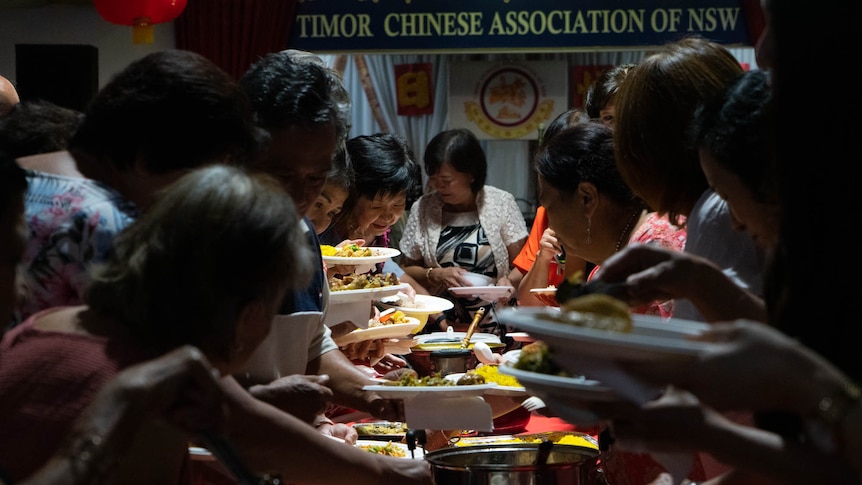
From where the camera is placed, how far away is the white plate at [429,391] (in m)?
2.06

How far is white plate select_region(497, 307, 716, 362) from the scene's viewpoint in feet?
3.39

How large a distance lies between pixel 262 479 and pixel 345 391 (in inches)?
43.5

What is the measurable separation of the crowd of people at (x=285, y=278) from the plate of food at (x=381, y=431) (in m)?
0.12

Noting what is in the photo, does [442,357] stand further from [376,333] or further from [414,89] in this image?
[414,89]

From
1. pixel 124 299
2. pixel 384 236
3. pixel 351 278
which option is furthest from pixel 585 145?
pixel 384 236

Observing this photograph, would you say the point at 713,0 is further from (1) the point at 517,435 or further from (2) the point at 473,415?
(2) the point at 473,415

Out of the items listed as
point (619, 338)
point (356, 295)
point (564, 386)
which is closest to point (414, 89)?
point (356, 295)

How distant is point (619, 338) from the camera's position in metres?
1.04

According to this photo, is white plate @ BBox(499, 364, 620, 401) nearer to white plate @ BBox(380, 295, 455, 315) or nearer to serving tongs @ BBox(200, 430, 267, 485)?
serving tongs @ BBox(200, 430, 267, 485)

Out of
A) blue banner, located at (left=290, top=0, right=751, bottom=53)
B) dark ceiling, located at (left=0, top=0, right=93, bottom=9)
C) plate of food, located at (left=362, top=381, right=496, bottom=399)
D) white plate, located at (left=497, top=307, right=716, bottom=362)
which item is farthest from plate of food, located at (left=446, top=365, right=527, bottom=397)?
dark ceiling, located at (left=0, top=0, right=93, bottom=9)

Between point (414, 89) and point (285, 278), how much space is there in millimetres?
7250

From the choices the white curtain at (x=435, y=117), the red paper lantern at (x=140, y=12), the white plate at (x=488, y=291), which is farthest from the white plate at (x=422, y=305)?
the white curtain at (x=435, y=117)

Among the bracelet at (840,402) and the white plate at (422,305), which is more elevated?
the bracelet at (840,402)

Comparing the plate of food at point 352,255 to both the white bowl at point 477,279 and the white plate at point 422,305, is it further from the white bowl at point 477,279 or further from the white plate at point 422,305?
the white bowl at point 477,279
